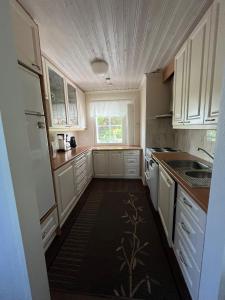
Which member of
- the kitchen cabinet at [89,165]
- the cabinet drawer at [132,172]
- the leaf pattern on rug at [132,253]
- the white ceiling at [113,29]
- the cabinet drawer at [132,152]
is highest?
the white ceiling at [113,29]

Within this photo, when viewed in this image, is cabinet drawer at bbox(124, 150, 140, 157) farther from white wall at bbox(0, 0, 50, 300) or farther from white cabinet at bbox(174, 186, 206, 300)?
white wall at bbox(0, 0, 50, 300)

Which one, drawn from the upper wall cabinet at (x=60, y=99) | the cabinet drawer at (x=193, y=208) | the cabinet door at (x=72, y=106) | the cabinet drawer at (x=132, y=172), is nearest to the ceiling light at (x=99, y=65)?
the upper wall cabinet at (x=60, y=99)

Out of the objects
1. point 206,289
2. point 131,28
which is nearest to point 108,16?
point 131,28

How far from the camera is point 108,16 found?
131cm

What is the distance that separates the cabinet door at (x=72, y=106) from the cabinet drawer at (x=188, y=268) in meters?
2.50

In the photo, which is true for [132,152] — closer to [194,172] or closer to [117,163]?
[117,163]

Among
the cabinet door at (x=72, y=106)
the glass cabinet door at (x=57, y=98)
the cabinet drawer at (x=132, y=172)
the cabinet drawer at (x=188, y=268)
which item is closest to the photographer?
the cabinet drawer at (x=188, y=268)

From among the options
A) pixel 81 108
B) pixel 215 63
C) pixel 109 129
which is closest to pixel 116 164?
pixel 109 129

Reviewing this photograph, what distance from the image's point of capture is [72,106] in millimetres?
3088

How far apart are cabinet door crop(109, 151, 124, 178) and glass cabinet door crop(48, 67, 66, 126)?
159cm

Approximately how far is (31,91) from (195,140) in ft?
7.05

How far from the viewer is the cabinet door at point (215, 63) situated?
3.43ft

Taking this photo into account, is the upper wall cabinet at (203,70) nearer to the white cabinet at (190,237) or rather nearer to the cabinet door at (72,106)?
the white cabinet at (190,237)

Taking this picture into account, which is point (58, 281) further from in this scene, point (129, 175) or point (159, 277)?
point (129, 175)
